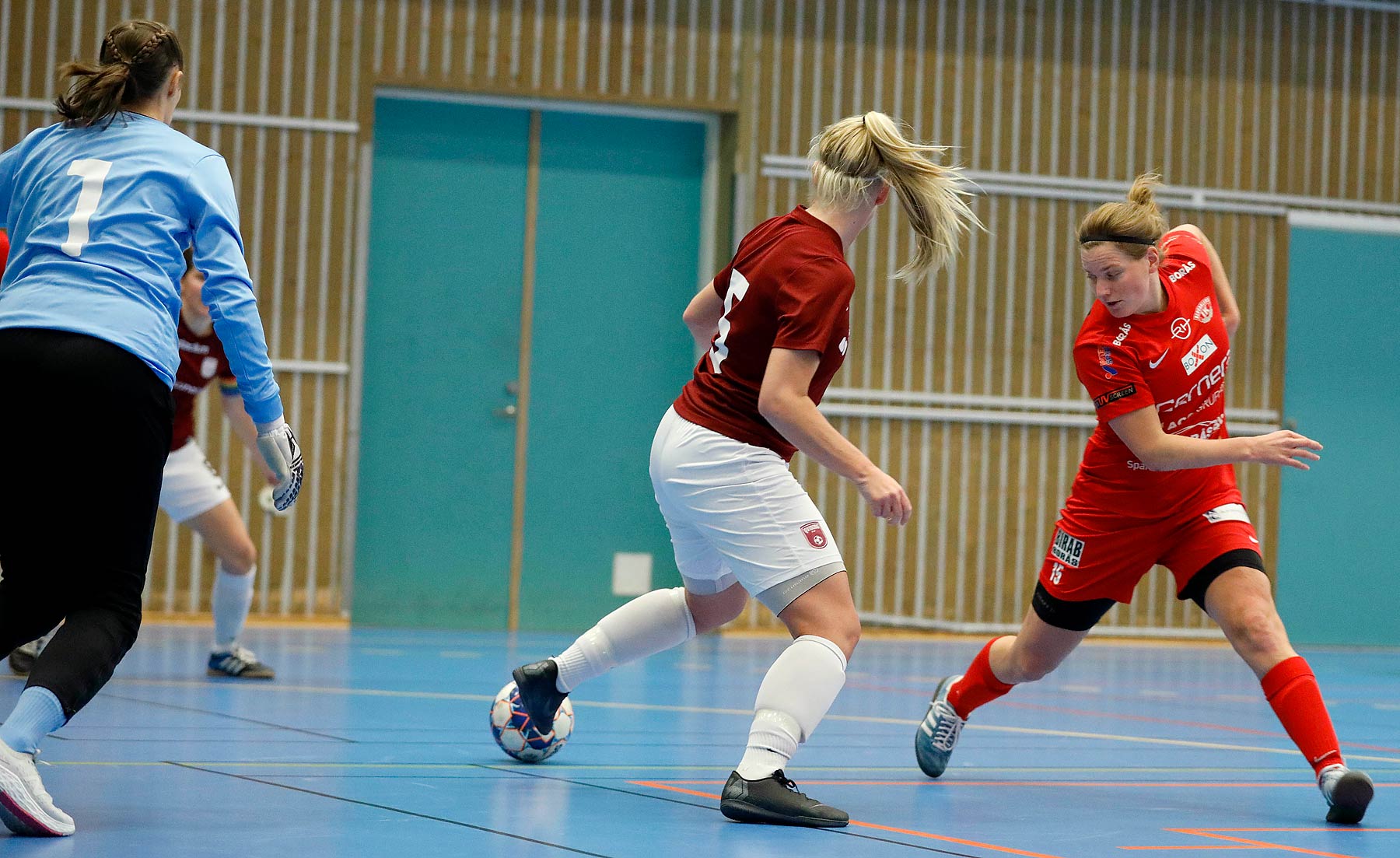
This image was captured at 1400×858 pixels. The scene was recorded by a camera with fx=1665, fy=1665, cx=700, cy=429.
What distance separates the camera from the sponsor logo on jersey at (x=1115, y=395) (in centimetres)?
418

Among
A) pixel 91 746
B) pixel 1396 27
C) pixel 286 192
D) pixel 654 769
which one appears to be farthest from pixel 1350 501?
pixel 91 746

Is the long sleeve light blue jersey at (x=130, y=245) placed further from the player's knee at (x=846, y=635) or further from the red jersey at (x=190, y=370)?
the red jersey at (x=190, y=370)

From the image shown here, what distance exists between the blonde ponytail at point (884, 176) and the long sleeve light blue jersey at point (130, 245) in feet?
4.23

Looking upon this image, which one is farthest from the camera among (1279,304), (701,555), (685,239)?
(1279,304)

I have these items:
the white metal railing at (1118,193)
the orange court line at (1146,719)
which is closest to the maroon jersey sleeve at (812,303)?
the orange court line at (1146,719)

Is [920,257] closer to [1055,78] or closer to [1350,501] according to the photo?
[1055,78]

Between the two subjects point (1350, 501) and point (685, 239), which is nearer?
point (685, 239)

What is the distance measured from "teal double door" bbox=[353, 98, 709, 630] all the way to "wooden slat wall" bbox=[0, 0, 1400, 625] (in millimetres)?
315

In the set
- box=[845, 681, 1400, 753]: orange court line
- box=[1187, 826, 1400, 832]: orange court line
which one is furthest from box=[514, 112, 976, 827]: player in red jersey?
box=[845, 681, 1400, 753]: orange court line

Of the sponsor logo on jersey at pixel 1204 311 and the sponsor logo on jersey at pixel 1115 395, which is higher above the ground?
the sponsor logo on jersey at pixel 1204 311

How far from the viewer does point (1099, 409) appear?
4242 millimetres

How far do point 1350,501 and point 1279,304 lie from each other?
1.66 meters

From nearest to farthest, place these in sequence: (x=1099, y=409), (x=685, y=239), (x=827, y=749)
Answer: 1. (x=1099, y=409)
2. (x=827, y=749)
3. (x=685, y=239)

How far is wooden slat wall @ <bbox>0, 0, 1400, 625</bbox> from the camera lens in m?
10.8
